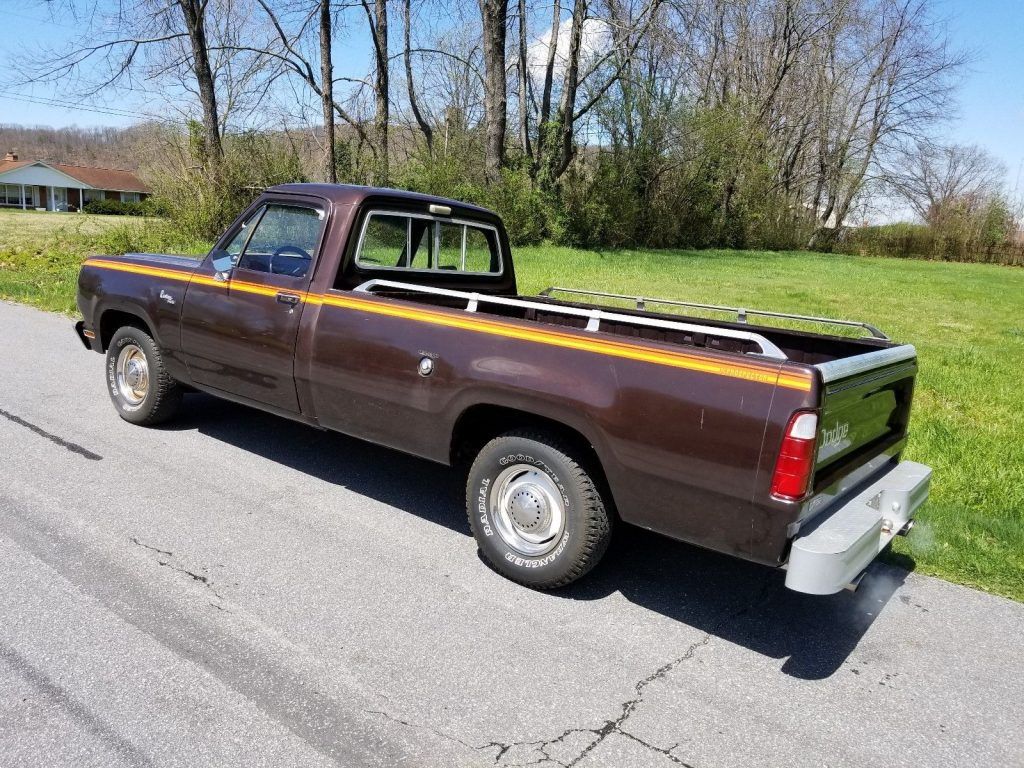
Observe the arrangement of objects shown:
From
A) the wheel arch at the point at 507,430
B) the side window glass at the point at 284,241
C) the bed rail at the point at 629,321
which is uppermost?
the side window glass at the point at 284,241

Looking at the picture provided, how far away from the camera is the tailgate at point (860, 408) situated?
304cm

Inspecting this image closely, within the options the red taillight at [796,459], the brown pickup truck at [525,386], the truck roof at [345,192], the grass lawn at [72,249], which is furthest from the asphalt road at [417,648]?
the grass lawn at [72,249]

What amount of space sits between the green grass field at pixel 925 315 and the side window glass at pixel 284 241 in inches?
154

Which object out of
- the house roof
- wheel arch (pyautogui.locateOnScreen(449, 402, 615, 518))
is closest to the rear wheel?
wheel arch (pyautogui.locateOnScreen(449, 402, 615, 518))

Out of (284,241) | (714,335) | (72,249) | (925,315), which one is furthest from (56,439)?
(72,249)

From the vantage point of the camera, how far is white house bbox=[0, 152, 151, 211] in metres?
79.6

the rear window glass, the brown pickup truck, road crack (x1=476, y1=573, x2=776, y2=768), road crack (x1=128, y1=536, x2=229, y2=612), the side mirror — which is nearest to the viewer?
road crack (x1=476, y1=573, x2=776, y2=768)

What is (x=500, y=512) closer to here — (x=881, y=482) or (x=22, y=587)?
(x=881, y=482)

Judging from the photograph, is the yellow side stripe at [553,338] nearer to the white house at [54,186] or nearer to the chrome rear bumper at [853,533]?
the chrome rear bumper at [853,533]

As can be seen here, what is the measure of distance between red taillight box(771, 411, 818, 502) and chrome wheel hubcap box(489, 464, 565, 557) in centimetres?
107

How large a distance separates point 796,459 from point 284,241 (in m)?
3.43

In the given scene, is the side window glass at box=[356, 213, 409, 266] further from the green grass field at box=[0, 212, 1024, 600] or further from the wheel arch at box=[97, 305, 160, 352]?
the green grass field at box=[0, 212, 1024, 600]

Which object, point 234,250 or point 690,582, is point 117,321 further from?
point 690,582

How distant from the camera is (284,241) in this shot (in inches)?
193
